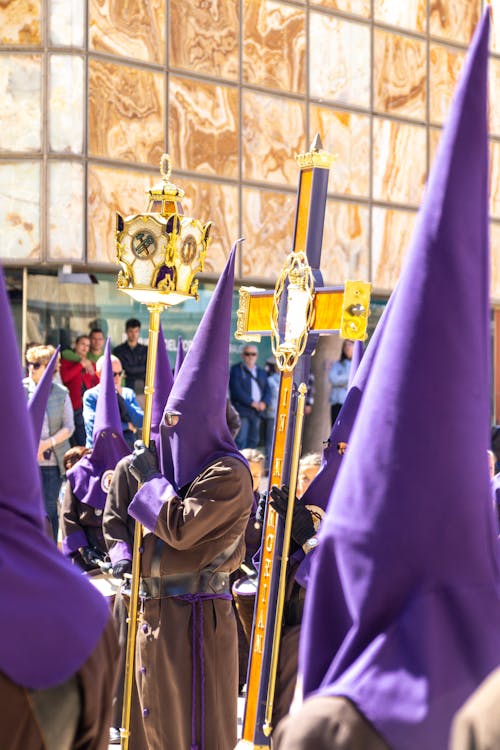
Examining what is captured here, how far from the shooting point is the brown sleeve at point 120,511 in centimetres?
648

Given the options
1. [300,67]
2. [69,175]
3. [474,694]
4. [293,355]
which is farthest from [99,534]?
[300,67]

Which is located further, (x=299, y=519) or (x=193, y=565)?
(x=193, y=565)

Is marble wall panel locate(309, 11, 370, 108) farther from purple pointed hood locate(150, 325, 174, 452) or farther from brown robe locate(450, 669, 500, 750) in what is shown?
brown robe locate(450, 669, 500, 750)

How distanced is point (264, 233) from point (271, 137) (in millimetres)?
1206

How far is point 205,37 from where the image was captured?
15.9 m

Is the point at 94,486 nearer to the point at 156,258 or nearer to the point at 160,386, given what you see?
the point at 160,386

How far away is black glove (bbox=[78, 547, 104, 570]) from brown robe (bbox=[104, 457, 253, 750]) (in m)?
1.83

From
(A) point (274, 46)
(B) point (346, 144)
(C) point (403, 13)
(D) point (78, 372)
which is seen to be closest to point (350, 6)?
(C) point (403, 13)

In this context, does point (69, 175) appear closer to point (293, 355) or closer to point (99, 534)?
point (99, 534)

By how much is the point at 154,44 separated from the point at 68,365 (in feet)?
13.7

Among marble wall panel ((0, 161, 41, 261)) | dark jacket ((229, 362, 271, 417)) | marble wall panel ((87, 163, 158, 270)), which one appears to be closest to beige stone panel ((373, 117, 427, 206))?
dark jacket ((229, 362, 271, 417))

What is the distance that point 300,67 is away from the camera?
16719 millimetres

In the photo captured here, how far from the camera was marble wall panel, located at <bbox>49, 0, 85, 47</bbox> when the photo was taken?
1484 cm

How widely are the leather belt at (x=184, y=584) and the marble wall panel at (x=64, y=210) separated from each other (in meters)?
9.11
